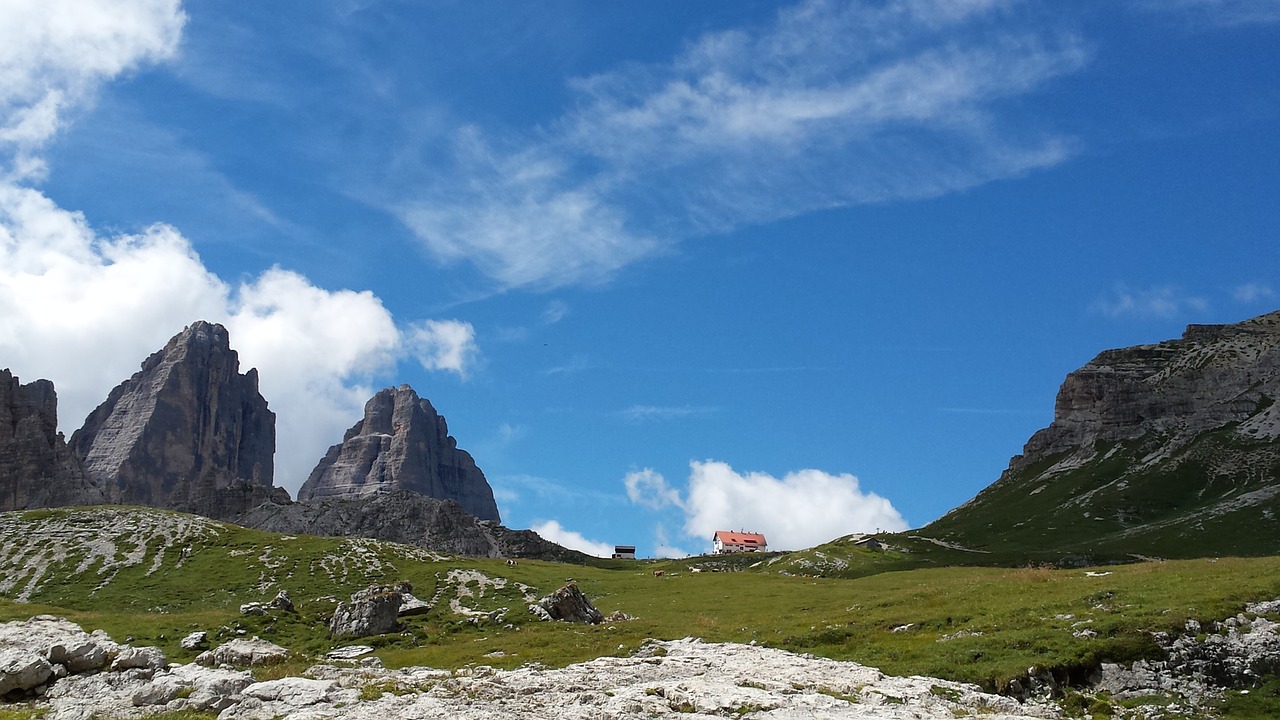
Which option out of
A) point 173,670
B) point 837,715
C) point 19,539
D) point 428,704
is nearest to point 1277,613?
point 837,715

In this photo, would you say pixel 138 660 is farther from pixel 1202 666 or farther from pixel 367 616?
pixel 1202 666

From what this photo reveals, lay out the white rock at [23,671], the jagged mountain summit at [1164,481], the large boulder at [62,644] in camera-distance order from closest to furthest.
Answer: the white rock at [23,671], the large boulder at [62,644], the jagged mountain summit at [1164,481]

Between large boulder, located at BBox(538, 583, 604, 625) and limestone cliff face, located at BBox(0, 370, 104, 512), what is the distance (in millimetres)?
165007

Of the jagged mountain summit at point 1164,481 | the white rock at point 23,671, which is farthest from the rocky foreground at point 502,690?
the jagged mountain summit at point 1164,481

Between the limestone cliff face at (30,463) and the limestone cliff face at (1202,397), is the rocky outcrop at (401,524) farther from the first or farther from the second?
the limestone cliff face at (1202,397)

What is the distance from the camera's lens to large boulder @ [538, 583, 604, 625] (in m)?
56.1

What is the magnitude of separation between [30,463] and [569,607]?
177 metres

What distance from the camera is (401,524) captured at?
488 feet

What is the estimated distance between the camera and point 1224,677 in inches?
1206

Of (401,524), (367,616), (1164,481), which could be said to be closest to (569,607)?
(367,616)

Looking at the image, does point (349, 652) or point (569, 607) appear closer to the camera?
point (349, 652)

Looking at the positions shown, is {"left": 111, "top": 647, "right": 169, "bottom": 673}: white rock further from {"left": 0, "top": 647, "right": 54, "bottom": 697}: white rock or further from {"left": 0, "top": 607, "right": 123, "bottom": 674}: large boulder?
{"left": 0, "top": 647, "right": 54, "bottom": 697}: white rock

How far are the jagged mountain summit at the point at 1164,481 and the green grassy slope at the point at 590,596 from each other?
140ft

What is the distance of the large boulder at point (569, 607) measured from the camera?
56125 mm
